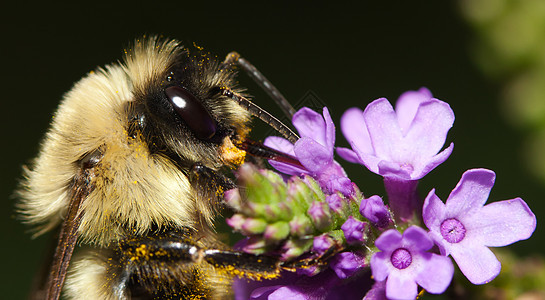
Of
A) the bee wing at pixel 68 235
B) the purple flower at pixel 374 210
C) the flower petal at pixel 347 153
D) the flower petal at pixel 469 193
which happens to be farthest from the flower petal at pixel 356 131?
the bee wing at pixel 68 235

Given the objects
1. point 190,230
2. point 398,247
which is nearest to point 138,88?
point 190,230

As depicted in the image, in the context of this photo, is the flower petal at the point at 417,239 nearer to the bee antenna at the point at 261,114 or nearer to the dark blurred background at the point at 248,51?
the bee antenna at the point at 261,114

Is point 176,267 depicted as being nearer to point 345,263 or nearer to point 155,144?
point 155,144

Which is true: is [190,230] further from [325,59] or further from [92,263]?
[325,59]

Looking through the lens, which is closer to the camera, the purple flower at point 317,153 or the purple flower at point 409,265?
the purple flower at point 409,265

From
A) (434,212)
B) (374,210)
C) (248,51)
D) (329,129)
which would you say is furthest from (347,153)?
(248,51)

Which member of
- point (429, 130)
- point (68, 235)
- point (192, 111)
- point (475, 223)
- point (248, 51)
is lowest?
point (475, 223)
